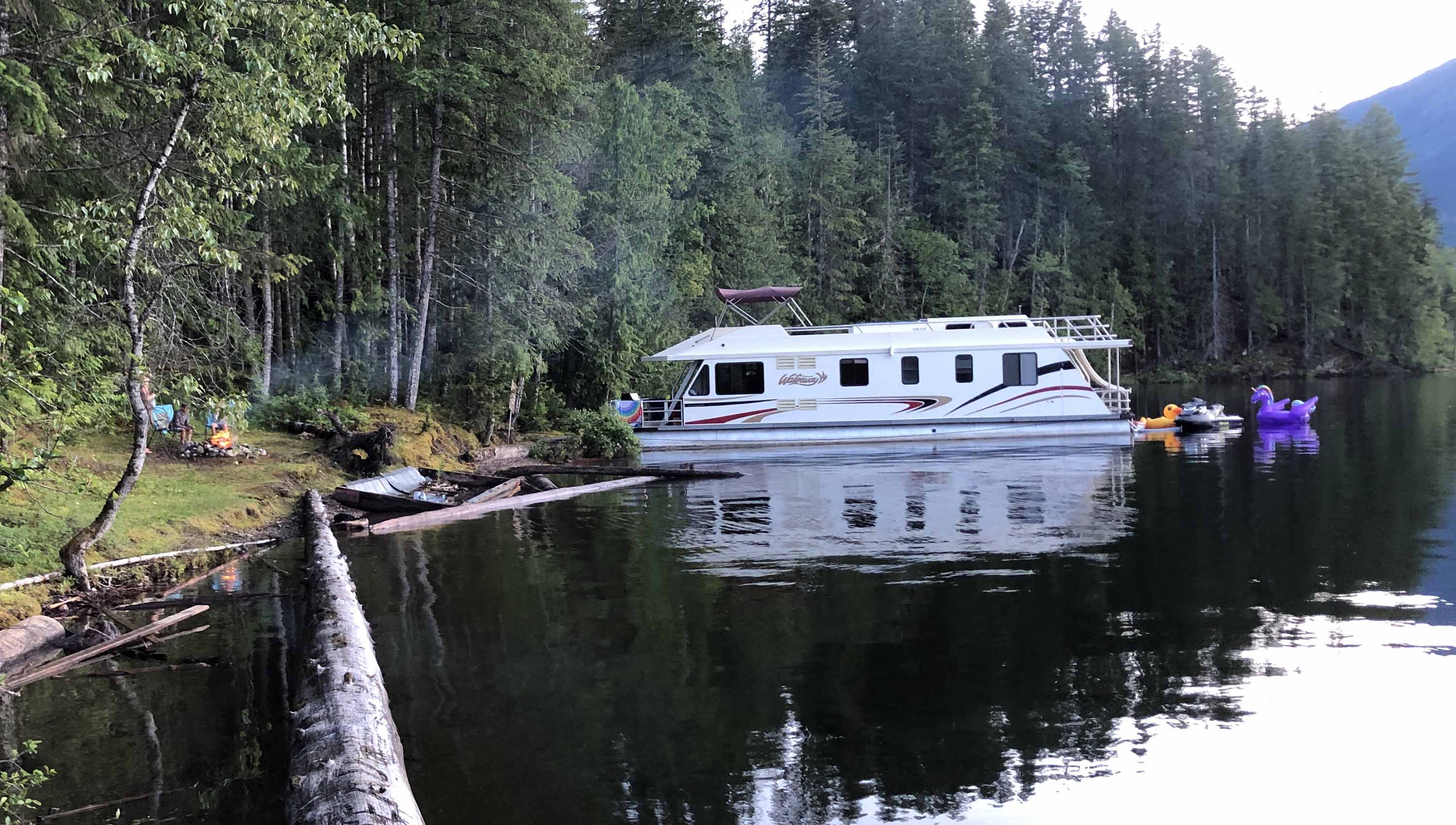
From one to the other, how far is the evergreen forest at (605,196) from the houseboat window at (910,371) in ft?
24.9

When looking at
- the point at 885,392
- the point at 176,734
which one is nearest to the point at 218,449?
the point at 176,734

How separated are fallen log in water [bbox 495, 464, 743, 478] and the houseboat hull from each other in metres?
5.03

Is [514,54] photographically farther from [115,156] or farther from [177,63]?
[177,63]

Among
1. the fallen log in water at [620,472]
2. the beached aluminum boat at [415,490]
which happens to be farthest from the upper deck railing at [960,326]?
the beached aluminum boat at [415,490]

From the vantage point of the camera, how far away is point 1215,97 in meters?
66.5

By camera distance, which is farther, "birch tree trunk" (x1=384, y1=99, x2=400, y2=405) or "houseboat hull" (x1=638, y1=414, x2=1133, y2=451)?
"houseboat hull" (x1=638, y1=414, x2=1133, y2=451)

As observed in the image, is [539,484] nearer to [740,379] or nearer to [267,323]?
[267,323]

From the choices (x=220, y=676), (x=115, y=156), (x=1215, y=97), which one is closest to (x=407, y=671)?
(x=220, y=676)

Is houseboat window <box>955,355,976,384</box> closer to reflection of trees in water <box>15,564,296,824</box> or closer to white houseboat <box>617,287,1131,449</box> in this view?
white houseboat <box>617,287,1131,449</box>

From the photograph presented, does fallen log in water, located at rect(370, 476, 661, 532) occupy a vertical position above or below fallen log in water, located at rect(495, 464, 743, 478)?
below

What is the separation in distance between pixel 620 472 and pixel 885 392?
8365mm

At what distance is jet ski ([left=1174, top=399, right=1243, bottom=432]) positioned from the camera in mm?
27359

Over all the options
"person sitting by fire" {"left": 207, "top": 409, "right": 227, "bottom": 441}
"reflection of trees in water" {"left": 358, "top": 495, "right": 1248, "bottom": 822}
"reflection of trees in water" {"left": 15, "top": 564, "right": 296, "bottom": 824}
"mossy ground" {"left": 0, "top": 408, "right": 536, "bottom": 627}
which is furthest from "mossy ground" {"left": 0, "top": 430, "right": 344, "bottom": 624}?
"reflection of trees in water" {"left": 358, "top": 495, "right": 1248, "bottom": 822}

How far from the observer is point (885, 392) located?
2502cm
